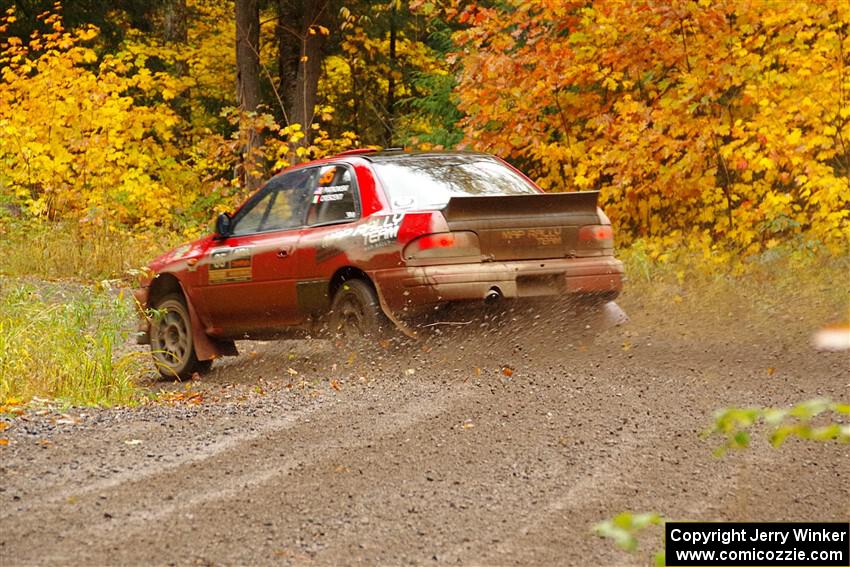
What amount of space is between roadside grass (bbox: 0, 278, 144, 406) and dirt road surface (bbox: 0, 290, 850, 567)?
675mm

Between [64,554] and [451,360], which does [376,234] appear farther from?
[64,554]

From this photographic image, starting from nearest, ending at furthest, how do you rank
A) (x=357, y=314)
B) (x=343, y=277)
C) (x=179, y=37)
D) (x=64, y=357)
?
(x=64, y=357)
(x=357, y=314)
(x=343, y=277)
(x=179, y=37)

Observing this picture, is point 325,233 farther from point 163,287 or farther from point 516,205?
point 163,287

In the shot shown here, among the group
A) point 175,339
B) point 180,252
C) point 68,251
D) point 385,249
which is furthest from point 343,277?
point 68,251

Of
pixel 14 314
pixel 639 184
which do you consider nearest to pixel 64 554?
pixel 14 314

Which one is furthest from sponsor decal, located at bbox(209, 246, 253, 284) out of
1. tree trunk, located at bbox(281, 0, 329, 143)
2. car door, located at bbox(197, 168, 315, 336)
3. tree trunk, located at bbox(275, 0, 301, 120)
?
tree trunk, located at bbox(275, 0, 301, 120)

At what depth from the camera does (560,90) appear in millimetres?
16734

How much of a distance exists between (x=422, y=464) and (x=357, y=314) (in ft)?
11.5

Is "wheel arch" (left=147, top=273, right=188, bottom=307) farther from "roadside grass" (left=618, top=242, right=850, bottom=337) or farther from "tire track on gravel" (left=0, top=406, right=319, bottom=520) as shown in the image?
"roadside grass" (left=618, top=242, right=850, bottom=337)

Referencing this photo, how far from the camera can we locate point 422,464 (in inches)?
241

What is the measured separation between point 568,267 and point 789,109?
5305mm

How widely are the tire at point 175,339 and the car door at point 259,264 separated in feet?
1.14

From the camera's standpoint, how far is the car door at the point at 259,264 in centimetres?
1025

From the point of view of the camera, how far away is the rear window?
31.3ft
